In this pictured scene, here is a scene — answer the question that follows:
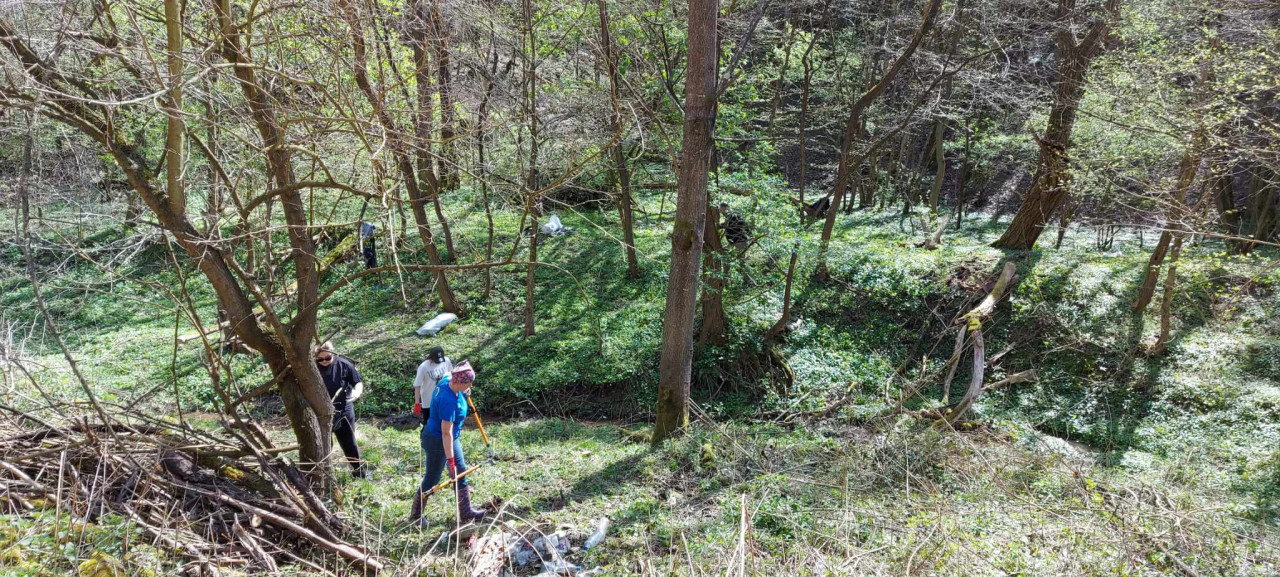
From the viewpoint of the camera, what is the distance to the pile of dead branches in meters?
3.99

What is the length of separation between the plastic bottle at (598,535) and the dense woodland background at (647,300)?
0.13 meters

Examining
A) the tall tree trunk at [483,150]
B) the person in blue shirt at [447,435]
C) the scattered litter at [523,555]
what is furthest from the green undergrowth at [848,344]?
the scattered litter at [523,555]

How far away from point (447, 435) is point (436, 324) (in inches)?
246

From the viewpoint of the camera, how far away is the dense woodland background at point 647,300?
4.43 meters

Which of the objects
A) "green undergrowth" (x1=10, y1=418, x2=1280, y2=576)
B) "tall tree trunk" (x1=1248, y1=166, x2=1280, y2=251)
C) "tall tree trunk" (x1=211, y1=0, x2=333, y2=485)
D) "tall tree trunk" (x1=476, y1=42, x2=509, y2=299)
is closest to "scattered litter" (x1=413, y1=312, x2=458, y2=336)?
"tall tree trunk" (x1=476, y1=42, x2=509, y2=299)

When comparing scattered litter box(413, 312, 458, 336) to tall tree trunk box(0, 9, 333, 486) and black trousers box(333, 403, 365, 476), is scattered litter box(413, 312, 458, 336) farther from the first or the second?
tall tree trunk box(0, 9, 333, 486)

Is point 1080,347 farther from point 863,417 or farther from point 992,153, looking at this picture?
point 992,153

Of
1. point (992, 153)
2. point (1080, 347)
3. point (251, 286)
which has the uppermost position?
point (992, 153)

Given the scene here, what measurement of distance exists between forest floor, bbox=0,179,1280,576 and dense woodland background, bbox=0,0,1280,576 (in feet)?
0.16

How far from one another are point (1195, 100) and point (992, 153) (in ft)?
21.7

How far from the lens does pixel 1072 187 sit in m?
10.9

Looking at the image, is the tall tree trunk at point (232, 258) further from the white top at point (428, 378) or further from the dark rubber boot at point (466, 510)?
the white top at point (428, 378)

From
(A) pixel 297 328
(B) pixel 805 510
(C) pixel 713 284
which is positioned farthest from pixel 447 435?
(C) pixel 713 284

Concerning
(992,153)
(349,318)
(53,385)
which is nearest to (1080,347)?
(992,153)
